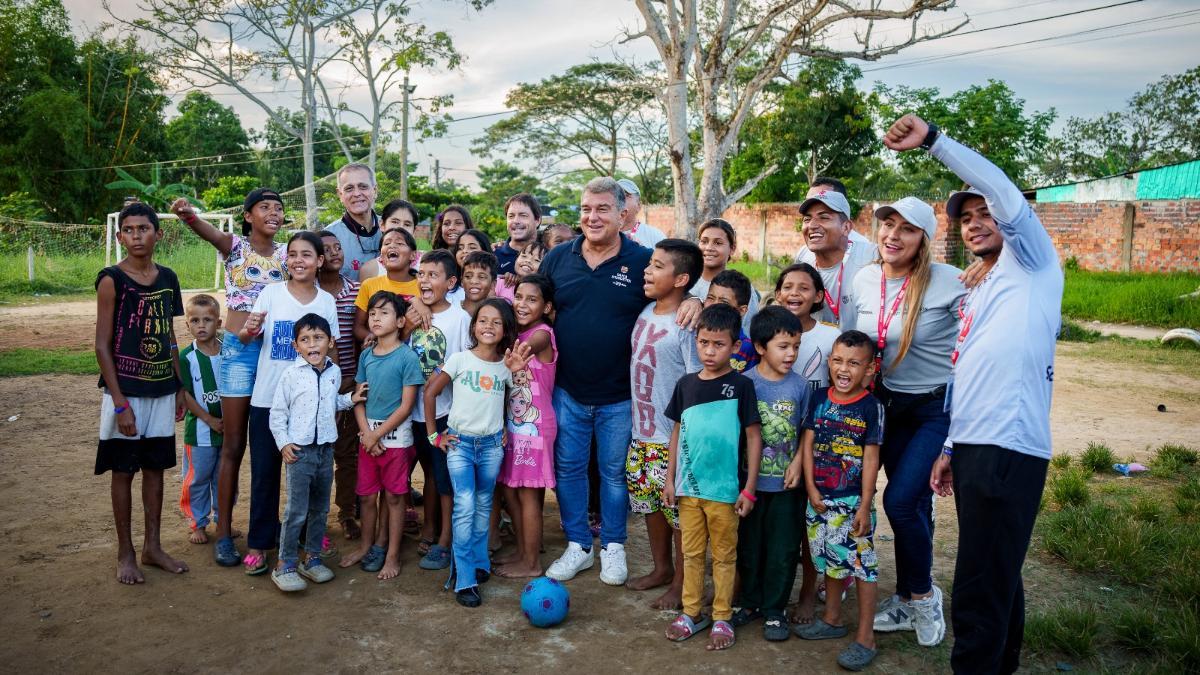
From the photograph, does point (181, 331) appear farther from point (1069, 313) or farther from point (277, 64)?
point (1069, 313)

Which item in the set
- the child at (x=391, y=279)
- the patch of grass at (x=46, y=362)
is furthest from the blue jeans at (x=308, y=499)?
the patch of grass at (x=46, y=362)

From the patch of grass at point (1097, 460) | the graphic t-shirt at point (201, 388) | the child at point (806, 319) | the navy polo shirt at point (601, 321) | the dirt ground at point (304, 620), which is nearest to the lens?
the dirt ground at point (304, 620)

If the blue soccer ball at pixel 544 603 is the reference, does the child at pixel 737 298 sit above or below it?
above

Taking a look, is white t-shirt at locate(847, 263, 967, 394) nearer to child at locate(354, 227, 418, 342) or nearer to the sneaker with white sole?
the sneaker with white sole

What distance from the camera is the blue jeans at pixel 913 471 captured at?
11.8 feet

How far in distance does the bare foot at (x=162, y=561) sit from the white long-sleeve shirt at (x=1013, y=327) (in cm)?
406

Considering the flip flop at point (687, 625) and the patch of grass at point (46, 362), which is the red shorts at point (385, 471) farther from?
the patch of grass at point (46, 362)

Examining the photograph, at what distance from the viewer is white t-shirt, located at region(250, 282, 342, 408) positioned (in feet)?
14.3

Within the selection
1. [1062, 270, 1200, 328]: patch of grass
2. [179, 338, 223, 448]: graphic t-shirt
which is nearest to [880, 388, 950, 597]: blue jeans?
[179, 338, 223, 448]: graphic t-shirt

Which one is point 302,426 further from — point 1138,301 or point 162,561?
point 1138,301

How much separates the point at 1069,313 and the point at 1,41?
104ft

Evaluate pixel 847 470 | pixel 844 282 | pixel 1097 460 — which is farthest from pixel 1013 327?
pixel 1097 460

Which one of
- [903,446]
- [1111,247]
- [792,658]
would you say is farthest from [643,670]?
[1111,247]

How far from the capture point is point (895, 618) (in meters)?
3.87
